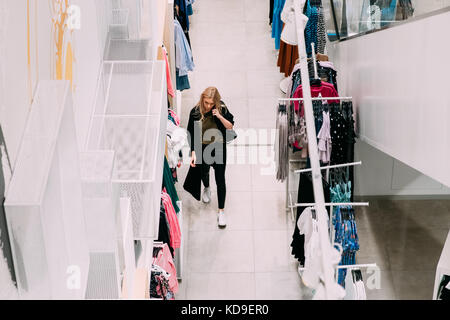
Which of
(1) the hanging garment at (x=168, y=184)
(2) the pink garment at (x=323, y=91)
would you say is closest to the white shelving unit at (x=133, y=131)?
(1) the hanging garment at (x=168, y=184)

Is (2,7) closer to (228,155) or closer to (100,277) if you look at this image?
(100,277)

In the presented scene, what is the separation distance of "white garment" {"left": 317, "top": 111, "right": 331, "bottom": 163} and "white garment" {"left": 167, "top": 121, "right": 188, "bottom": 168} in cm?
127

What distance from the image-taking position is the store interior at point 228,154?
1.58 meters

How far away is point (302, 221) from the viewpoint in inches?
209

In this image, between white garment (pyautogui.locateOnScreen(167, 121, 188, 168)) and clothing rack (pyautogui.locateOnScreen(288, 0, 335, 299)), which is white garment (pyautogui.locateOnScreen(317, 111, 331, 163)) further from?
clothing rack (pyautogui.locateOnScreen(288, 0, 335, 299))

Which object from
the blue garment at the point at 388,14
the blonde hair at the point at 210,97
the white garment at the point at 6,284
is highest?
the blue garment at the point at 388,14

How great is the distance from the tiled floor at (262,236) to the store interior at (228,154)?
0.02 m

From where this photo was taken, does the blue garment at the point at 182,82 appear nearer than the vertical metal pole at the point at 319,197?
No

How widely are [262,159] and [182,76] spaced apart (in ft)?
4.49

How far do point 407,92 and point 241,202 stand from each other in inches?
101

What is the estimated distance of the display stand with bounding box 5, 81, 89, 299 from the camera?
53.7 inches

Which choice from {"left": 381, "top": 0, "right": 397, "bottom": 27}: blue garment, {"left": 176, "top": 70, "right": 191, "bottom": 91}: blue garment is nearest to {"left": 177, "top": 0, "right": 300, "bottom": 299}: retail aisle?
{"left": 176, "top": 70, "right": 191, "bottom": 91}: blue garment

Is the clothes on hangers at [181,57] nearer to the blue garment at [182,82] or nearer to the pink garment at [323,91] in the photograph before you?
the blue garment at [182,82]

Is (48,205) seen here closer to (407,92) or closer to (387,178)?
(407,92)
